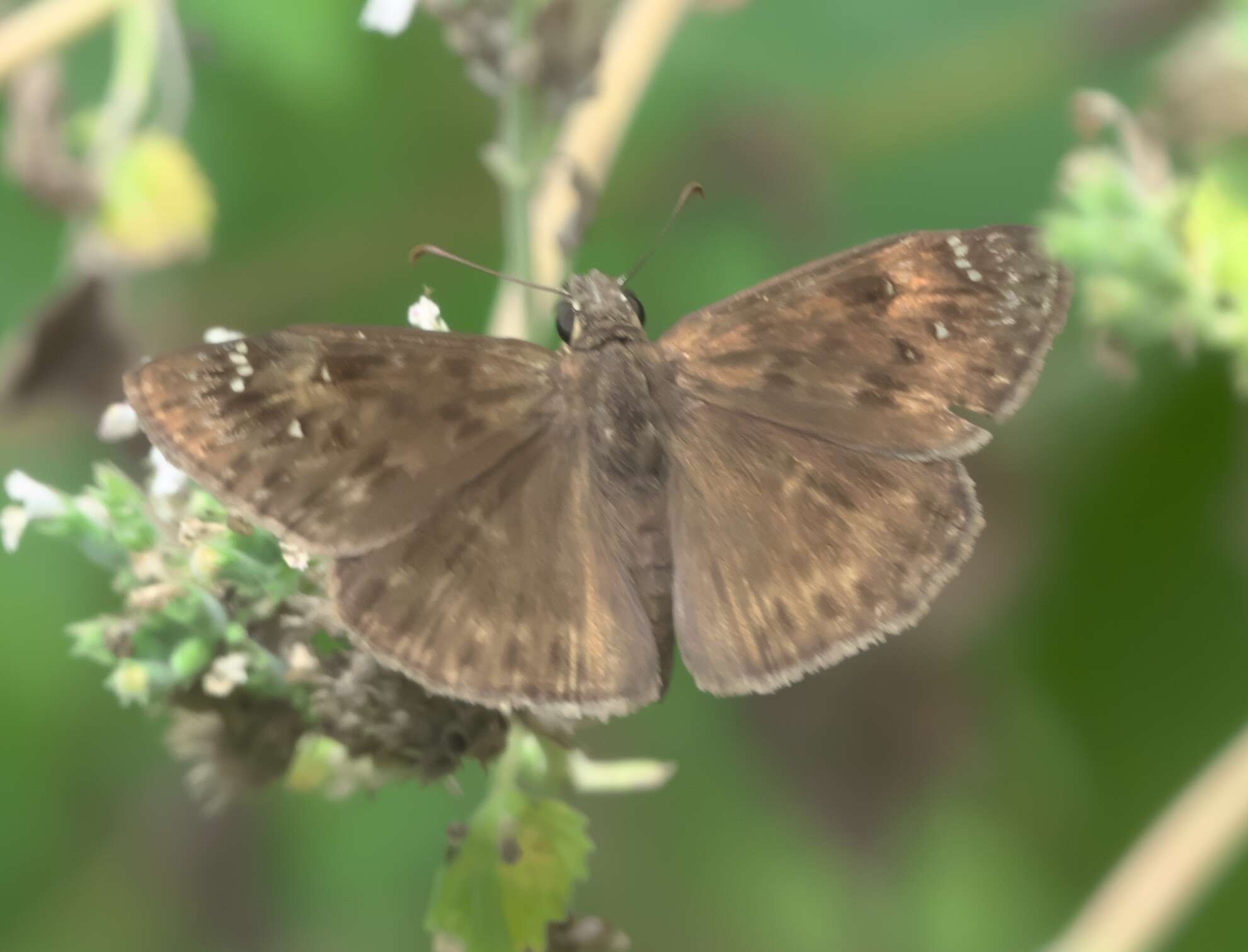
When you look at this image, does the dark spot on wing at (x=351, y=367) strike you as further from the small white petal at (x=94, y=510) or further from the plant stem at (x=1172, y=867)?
the plant stem at (x=1172, y=867)

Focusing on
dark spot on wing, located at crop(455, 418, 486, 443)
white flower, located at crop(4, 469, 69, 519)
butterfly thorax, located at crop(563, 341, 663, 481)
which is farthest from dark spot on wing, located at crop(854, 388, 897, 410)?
white flower, located at crop(4, 469, 69, 519)

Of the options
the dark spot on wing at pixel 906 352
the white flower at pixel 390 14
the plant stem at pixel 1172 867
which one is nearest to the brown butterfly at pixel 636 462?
the dark spot on wing at pixel 906 352

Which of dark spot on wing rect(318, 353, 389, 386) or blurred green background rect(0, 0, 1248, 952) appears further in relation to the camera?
blurred green background rect(0, 0, 1248, 952)

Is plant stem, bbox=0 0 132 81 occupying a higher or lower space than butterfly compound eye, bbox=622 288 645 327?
lower

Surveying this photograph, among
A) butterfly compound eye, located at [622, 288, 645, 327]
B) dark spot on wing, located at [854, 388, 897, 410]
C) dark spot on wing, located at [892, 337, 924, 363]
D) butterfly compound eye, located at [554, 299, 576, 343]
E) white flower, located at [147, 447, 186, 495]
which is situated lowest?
white flower, located at [147, 447, 186, 495]

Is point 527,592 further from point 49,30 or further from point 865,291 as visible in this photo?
point 49,30

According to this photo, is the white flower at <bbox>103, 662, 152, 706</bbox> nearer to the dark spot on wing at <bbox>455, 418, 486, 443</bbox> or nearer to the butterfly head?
the dark spot on wing at <bbox>455, 418, 486, 443</bbox>

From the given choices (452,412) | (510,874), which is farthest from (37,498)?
(510,874)
